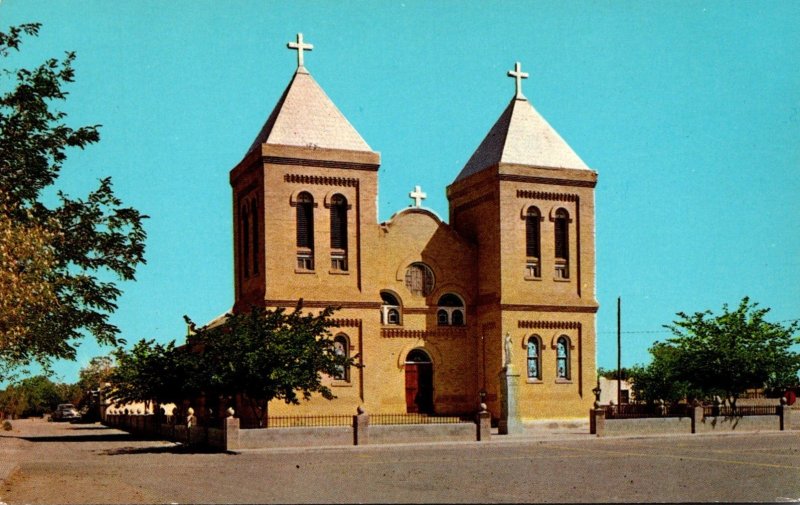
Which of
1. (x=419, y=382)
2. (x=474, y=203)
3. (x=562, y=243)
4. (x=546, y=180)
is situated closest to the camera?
(x=546, y=180)

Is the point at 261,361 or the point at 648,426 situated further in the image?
the point at 648,426

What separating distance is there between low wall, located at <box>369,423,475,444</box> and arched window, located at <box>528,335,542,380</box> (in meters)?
8.28

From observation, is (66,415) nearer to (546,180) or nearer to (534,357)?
(534,357)

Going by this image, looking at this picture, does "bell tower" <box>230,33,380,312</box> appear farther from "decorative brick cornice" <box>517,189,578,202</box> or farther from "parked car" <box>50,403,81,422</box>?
"parked car" <box>50,403,81,422</box>

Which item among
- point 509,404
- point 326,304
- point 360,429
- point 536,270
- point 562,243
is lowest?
point 360,429

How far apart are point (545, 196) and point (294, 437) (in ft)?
54.1

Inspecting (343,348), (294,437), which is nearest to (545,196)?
(343,348)

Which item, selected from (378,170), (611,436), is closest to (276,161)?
(378,170)

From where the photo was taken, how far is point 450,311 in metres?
42.5

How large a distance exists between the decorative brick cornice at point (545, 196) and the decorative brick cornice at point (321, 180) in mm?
6963

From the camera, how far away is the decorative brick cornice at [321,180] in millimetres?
Result: 38156

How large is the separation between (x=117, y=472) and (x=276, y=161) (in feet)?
57.6

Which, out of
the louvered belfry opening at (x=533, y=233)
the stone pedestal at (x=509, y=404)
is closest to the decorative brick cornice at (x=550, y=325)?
the louvered belfry opening at (x=533, y=233)

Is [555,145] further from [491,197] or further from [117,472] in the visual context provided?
[117,472]
